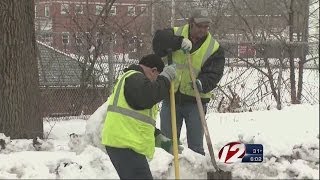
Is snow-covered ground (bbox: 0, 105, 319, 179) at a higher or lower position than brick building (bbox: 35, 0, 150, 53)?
lower

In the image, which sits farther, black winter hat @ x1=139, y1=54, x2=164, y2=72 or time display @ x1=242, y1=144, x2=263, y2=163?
time display @ x1=242, y1=144, x2=263, y2=163

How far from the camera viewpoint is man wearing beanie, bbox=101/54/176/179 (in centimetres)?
376

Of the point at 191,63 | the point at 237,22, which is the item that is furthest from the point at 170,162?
the point at 237,22

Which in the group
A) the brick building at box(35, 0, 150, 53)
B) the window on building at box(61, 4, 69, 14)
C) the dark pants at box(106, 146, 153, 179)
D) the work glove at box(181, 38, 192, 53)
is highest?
the window on building at box(61, 4, 69, 14)

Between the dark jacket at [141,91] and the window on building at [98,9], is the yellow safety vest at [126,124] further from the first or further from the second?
the window on building at [98,9]

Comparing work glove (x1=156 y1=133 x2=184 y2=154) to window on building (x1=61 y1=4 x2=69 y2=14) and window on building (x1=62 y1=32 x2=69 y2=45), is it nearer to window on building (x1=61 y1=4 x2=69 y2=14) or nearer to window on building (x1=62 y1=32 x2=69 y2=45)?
window on building (x1=62 y1=32 x2=69 y2=45)

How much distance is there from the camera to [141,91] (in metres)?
3.72

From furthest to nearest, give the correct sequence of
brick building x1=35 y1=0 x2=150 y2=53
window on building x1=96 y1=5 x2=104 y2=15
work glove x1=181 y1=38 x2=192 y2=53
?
window on building x1=96 y1=5 x2=104 y2=15 → brick building x1=35 y1=0 x2=150 y2=53 → work glove x1=181 y1=38 x2=192 y2=53

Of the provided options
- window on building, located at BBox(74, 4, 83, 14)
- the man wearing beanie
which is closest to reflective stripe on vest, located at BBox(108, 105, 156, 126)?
the man wearing beanie

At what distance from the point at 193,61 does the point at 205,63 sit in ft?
0.40

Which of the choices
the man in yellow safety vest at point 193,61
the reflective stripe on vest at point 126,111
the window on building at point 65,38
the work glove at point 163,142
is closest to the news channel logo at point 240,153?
the man in yellow safety vest at point 193,61

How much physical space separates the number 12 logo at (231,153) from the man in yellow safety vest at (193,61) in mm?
387

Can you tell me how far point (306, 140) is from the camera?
5191 mm

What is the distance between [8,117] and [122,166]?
3.32m
